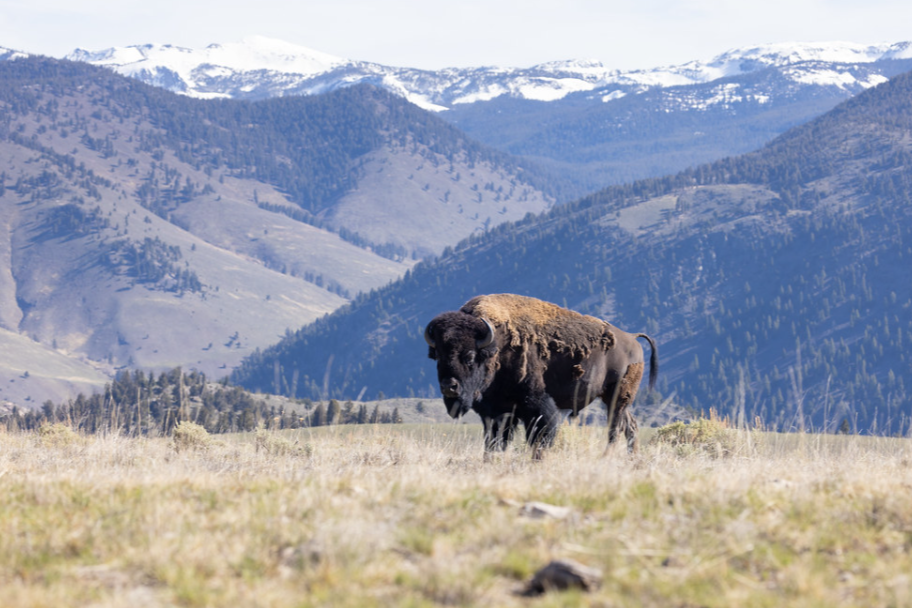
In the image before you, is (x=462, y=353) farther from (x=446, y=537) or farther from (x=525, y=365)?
(x=446, y=537)

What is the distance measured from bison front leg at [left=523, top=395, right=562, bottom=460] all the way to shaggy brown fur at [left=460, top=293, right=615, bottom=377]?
1.37 feet

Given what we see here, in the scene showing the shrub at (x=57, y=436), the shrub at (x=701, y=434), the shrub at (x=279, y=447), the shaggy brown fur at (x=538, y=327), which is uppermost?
the shaggy brown fur at (x=538, y=327)

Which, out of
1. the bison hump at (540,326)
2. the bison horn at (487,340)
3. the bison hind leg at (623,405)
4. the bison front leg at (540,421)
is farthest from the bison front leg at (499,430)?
the bison hind leg at (623,405)

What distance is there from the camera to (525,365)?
12.9 meters

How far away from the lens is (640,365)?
47.9 ft

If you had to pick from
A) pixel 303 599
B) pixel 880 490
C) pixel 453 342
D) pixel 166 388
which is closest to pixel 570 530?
pixel 303 599

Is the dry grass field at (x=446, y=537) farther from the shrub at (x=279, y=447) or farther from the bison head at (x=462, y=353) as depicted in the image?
the shrub at (x=279, y=447)

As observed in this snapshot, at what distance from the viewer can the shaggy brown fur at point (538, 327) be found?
1305 cm

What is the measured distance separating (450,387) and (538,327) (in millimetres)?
2064

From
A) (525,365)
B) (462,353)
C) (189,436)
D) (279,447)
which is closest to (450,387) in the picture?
(462,353)

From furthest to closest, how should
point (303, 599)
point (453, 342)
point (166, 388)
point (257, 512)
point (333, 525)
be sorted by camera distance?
1. point (166, 388)
2. point (453, 342)
3. point (257, 512)
4. point (333, 525)
5. point (303, 599)

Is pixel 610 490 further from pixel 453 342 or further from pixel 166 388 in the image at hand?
pixel 166 388

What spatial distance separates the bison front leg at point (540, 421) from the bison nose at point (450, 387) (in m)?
1.28

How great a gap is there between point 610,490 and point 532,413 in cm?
457
